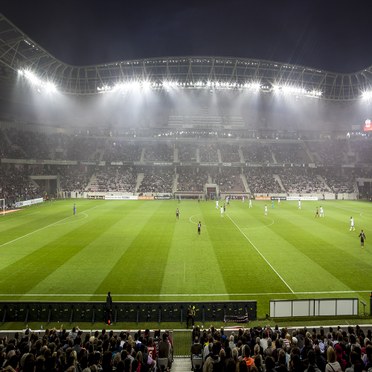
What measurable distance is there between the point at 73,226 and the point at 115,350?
2837 cm

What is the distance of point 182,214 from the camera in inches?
1793

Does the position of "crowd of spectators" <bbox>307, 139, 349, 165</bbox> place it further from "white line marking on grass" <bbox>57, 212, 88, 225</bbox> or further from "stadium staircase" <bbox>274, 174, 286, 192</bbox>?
"white line marking on grass" <bbox>57, 212, 88, 225</bbox>

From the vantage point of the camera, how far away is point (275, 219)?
41094 millimetres

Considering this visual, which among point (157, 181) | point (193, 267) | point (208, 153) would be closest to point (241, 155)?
point (208, 153)

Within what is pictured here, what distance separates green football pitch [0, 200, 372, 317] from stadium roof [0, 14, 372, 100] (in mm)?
40235

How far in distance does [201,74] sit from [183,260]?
56.7 metres

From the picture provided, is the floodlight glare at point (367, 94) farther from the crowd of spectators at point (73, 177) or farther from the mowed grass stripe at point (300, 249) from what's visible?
the crowd of spectators at point (73, 177)

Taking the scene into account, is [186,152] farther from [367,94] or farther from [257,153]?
[367,94]

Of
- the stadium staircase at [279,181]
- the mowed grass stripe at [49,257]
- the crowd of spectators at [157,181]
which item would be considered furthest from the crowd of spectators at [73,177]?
the stadium staircase at [279,181]

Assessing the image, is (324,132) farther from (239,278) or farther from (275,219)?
(239,278)

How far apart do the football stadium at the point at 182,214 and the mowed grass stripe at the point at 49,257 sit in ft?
0.55

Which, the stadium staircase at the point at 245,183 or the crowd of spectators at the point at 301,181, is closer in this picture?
the crowd of spectators at the point at 301,181

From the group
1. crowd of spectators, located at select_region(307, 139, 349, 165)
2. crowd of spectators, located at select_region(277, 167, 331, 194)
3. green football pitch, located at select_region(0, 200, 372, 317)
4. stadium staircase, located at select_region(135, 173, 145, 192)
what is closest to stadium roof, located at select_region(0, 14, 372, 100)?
crowd of spectators, located at select_region(307, 139, 349, 165)

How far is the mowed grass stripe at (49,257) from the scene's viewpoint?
19.4 m
